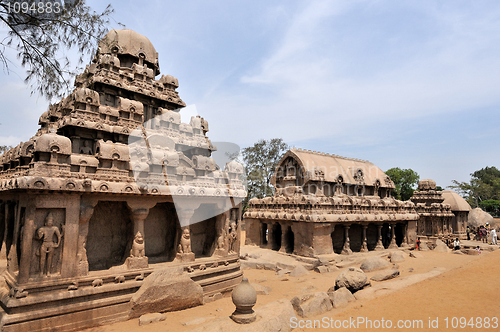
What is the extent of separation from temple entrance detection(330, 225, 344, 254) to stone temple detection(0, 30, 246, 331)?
1086cm

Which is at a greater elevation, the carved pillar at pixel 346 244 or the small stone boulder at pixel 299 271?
the carved pillar at pixel 346 244

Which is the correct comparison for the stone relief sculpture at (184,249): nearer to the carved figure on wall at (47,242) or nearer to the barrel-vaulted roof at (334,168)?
the carved figure on wall at (47,242)

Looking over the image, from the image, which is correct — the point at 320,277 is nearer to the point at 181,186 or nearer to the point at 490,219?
the point at 181,186

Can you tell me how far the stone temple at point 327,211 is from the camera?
1961 centimetres

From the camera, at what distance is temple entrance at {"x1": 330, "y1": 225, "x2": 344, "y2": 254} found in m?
21.8

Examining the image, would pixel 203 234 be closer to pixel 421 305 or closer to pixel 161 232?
pixel 161 232

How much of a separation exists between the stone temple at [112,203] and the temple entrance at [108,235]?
1.4 inches

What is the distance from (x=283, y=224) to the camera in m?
22.0

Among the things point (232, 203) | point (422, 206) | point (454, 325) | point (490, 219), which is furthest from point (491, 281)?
point (490, 219)

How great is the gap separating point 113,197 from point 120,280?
262cm

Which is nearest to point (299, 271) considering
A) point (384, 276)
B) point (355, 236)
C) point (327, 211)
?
point (384, 276)

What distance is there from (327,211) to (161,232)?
11.8m

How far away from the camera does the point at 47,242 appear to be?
8039 mm

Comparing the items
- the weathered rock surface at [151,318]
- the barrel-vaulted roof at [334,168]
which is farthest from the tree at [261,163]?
the weathered rock surface at [151,318]
